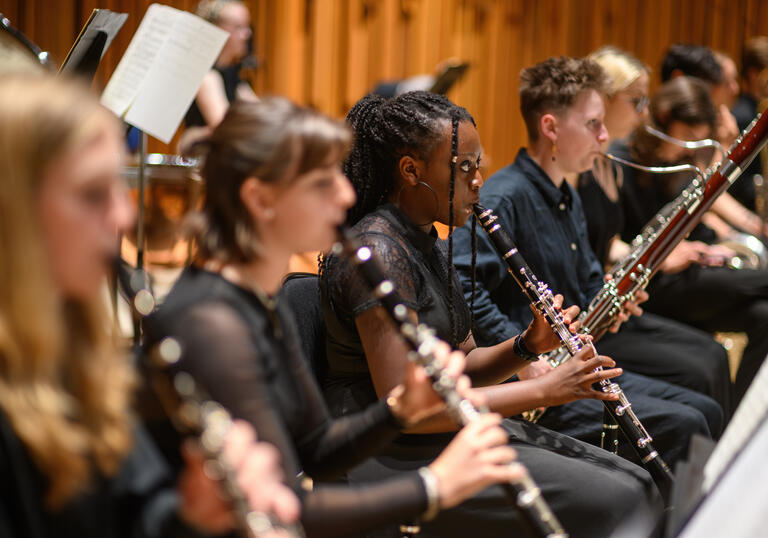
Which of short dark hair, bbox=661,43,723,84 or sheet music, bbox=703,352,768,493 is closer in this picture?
sheet music, bbox=703,352,768,493

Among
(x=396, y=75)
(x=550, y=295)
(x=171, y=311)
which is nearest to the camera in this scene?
(x=171, y=311)

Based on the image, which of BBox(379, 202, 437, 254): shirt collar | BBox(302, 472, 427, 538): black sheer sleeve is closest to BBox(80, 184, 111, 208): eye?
BBox(302, 472, 427, 538): black sheer sleeve

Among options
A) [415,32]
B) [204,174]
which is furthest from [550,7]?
[204,174]

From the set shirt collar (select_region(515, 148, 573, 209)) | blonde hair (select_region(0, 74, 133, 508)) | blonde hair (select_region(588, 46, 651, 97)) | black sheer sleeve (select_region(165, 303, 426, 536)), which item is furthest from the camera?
A: blonde hair (select_region(588, 46, 651, 97))

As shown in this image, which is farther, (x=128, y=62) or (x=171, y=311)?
(x=128, y=62)

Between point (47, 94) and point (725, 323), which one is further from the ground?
point (47, 94)

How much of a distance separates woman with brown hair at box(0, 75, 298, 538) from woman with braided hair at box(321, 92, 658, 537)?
2.27 feet

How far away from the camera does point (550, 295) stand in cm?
185

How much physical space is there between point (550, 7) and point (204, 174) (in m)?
5.35

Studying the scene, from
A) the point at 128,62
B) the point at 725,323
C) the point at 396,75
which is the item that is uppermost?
the point at 128,62

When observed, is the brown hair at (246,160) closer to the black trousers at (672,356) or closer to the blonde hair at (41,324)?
the blonde hair at (41,324)

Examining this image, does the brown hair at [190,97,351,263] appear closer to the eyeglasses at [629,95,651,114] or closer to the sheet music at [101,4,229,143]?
the sheet music at [101,4,229,143]

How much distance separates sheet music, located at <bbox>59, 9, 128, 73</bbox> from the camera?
188 centimetres

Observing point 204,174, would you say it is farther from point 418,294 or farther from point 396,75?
point 396,75
